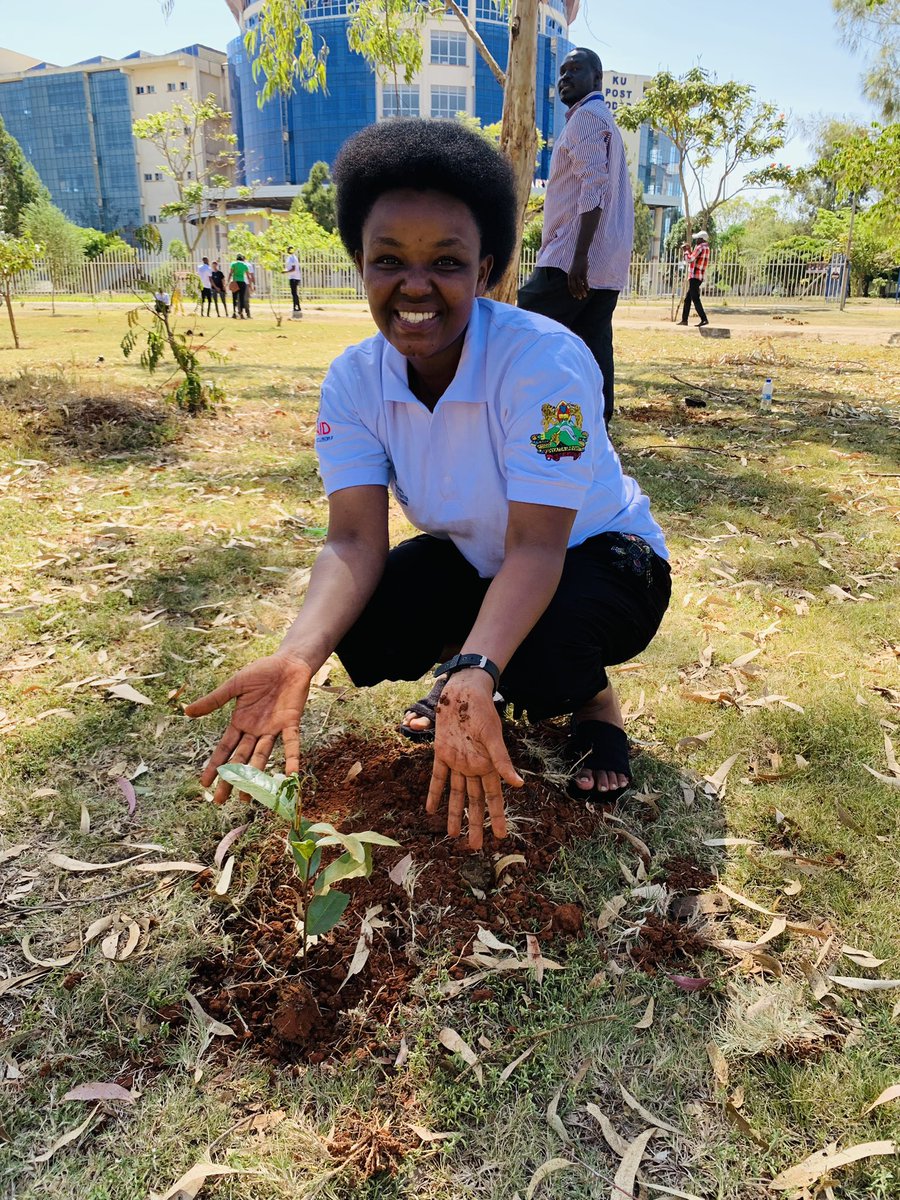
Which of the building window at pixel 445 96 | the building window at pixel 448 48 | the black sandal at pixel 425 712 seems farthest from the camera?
the building window at pixel 445 96

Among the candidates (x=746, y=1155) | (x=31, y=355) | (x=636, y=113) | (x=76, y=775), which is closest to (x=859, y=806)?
(x=746, y=1155)

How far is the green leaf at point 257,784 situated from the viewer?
156 cm

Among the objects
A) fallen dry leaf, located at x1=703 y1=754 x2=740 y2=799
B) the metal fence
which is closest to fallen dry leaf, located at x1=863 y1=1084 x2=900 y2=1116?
fallen dry leaf, located at x1=703 y1=754 x2=740 y2=799

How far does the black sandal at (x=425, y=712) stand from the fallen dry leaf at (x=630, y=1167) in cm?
120

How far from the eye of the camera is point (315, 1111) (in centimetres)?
149

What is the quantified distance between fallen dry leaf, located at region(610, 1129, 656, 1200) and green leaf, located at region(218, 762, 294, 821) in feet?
2.64

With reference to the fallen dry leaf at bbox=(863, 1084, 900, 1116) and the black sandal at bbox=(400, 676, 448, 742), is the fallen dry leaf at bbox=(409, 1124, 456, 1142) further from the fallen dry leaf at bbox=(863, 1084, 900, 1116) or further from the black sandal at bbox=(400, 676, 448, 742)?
the black sandal at bbox=(400, 676, 448, 742)

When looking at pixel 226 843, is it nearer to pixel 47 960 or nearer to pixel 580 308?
pixel 47 960

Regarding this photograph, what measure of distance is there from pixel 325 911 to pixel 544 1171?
571mm

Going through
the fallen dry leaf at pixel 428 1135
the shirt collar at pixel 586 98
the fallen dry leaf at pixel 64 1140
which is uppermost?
the shirt collar at pixel 586 98

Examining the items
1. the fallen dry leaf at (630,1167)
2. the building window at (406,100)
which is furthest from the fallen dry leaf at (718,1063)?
the building window at (406,100)

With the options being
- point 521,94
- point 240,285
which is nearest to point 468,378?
point 521,94

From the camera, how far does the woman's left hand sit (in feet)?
5.10

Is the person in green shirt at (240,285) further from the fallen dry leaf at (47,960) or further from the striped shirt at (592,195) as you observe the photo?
the fallen dry leaf at (47,960)
